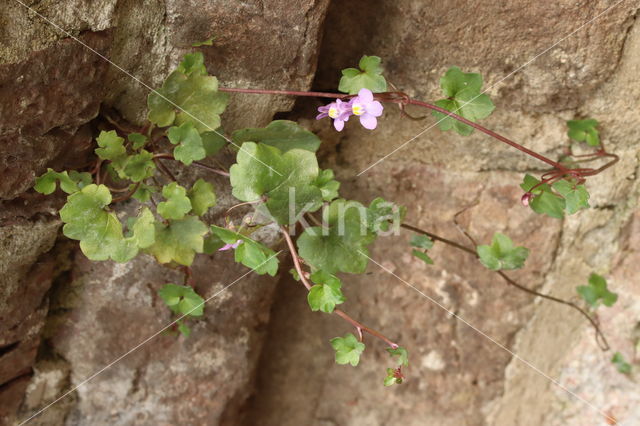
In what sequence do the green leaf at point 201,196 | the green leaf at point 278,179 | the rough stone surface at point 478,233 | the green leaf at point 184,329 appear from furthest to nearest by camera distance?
the green leaf at point 184,329
the rough stone surface at point 478,233
the green leaf at point 201,196
the green leaf at point 278,179

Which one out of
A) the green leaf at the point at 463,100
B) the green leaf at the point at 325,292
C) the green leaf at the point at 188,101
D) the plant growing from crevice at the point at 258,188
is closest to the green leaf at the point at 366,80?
the plant growing from crevice at the point at 258,188

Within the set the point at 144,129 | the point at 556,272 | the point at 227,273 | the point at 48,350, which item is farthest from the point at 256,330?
the point at 556,272

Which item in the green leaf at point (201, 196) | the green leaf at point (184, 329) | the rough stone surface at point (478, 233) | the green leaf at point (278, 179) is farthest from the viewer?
the green leaf at point (184, 329)

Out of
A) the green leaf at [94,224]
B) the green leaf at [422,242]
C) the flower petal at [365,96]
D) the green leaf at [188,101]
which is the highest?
the flower petal at [365,96]

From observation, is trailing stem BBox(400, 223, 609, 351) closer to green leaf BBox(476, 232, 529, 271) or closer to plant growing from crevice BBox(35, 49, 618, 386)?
green leaf BBox(476, 232, 529, 271)

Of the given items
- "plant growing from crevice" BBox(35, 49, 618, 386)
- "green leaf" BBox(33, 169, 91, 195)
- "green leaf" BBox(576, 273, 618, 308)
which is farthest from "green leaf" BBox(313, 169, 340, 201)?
"green leaf" BBox(576, 273, 618, 308)

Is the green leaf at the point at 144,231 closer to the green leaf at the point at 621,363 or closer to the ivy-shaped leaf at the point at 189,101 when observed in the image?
the ivy-shaped leaf at the point at 189,101
